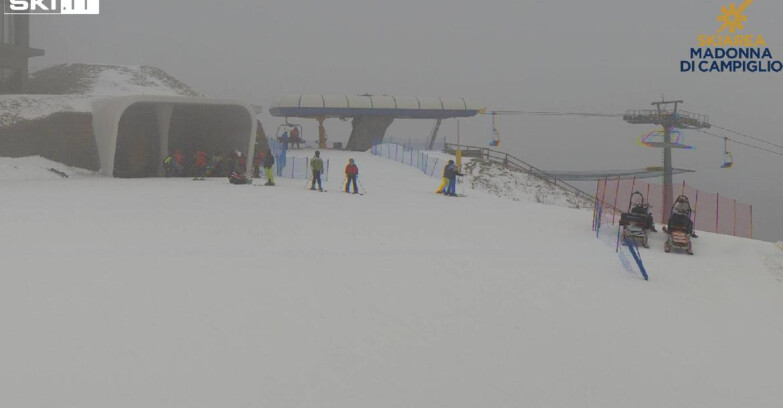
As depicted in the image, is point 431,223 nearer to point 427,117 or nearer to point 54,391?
point 54,391

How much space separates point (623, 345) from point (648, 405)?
1.46 metres

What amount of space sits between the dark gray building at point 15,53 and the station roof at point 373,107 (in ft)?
55.0

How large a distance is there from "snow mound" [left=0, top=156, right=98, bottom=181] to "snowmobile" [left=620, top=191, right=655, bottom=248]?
2023 cm

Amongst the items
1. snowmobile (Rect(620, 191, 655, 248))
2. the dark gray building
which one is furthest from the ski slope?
the dark gray building

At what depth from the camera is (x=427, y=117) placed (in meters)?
50.6

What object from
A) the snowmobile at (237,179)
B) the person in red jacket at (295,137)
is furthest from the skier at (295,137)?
the snowmobile at (237,179)

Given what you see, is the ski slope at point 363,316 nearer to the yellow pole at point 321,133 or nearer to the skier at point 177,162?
the skier at point 177,162

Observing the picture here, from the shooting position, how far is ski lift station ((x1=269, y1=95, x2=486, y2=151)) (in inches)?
1870

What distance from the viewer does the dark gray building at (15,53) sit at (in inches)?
1410

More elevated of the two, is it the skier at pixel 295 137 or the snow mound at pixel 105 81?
the snow mound at pixel 105 81

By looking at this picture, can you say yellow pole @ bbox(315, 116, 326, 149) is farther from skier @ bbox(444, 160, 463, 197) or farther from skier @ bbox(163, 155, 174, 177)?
skier @ bbox(444, 160, 463, 197)

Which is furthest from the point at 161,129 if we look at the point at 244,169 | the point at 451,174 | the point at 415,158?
the point at 415,158

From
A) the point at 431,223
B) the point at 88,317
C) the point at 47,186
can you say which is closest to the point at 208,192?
the point at 47,186

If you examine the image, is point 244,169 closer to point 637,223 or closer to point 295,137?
point 637,223
